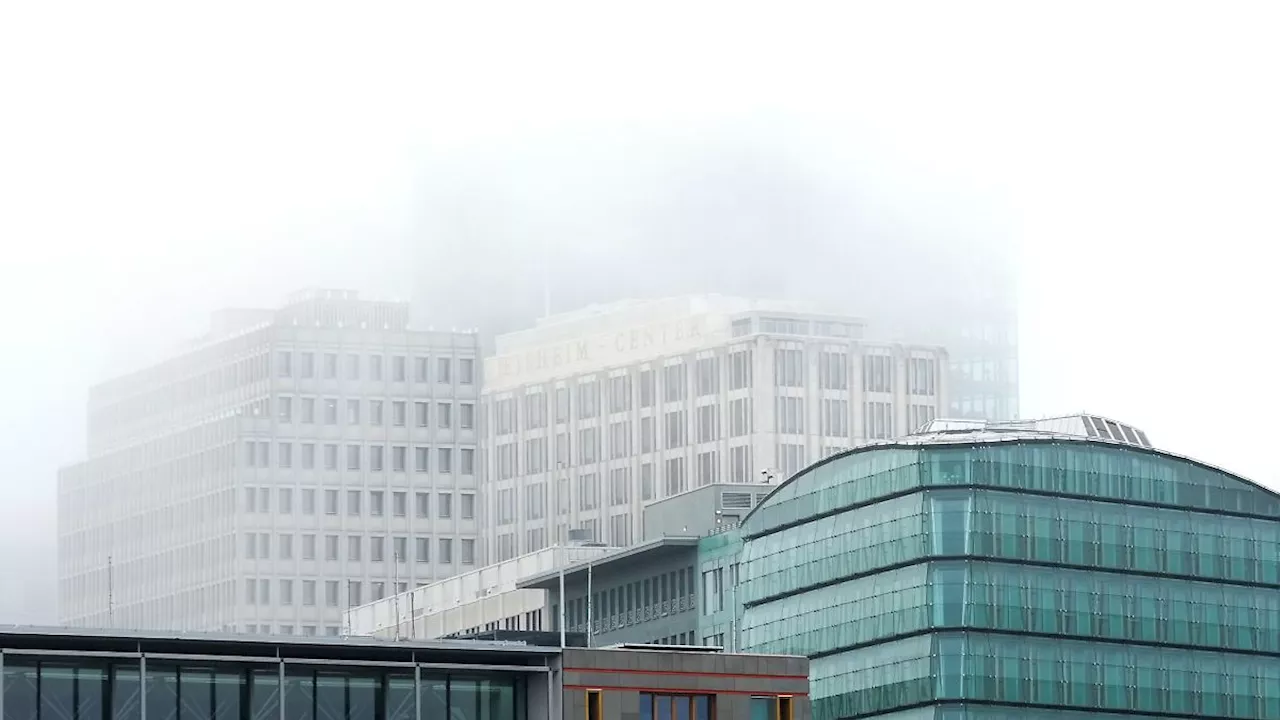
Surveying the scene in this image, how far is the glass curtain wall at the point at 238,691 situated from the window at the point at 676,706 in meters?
4.01

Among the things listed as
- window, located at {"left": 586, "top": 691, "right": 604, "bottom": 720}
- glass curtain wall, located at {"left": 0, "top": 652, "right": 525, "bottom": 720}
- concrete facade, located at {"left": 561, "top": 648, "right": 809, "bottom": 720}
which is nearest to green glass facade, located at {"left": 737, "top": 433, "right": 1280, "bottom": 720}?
concrete facade, located at {"left": 561, "top": 648, "right": 809, "bottom": 720}

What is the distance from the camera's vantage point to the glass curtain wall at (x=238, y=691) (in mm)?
93312

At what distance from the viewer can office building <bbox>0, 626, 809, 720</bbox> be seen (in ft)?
307

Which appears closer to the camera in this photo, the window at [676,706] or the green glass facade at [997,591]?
the window at [676,706]

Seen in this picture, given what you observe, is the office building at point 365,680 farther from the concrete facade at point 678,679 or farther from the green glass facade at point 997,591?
the green glass facade at point 997,591

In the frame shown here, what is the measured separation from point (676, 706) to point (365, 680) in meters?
10.2

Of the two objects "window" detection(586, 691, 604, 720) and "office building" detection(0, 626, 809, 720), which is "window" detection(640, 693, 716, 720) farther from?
"window" detection(586, 691, 604, 720)

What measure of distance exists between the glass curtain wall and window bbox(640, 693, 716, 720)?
158 inches

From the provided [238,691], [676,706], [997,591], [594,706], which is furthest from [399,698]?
[997,591]

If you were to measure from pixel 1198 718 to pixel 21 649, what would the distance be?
119 m

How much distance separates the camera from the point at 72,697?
9388 centimetres

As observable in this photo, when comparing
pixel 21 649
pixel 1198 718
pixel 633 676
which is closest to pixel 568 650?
pixel 633 676

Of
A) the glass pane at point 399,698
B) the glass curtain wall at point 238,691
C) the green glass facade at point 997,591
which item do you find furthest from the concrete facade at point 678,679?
the green glass facade at point 997,591

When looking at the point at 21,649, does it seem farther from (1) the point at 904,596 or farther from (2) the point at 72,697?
(1) the point at 904,596
